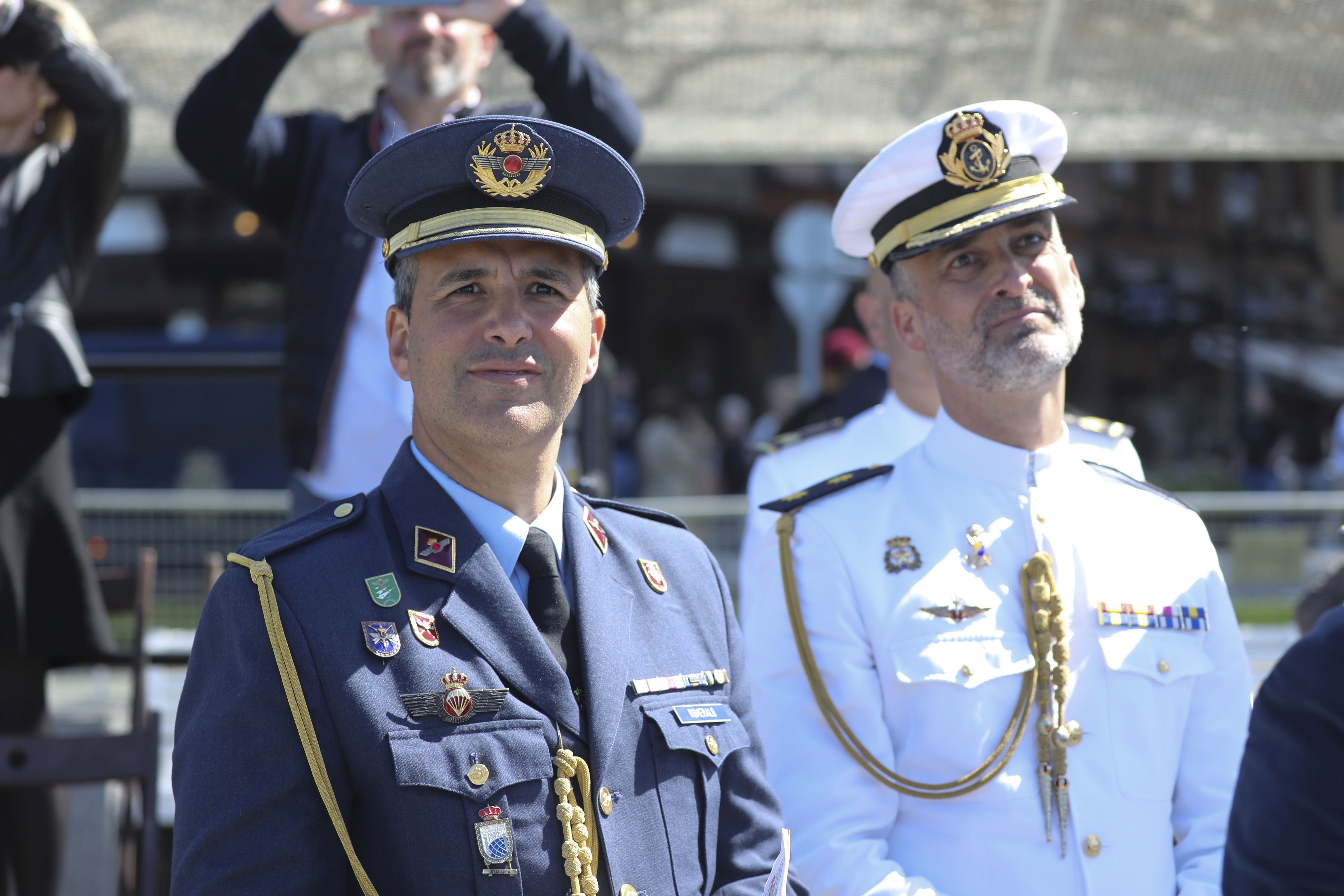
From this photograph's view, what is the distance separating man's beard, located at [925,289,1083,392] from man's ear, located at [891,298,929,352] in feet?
0.35

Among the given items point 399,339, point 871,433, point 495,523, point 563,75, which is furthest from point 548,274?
point 871,433

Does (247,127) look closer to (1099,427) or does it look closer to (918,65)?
(918,65)

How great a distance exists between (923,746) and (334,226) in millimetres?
1949

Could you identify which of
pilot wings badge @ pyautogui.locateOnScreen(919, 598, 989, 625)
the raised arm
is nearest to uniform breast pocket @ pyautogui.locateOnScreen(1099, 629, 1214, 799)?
pilot wings badge @ pyautogui.locateOnScreen(919, 598, 989, 625)

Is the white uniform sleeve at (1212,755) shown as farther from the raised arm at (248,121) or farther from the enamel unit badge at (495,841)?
the raised arm at (248,121)

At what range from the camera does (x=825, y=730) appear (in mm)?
2604

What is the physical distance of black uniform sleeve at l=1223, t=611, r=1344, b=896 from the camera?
1.42 m

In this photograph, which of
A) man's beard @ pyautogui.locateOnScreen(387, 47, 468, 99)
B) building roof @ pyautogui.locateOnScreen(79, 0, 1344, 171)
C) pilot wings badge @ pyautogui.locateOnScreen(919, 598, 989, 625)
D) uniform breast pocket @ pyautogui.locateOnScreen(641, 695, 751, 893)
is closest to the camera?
uniform breast pocket @ pyautogui.locateOnScreen(641, 695, 751, 893)

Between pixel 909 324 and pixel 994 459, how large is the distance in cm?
32

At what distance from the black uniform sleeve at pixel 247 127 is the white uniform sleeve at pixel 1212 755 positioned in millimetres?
2384

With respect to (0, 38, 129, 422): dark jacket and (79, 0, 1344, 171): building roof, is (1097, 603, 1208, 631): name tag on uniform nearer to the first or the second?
(79, 0, 1344, 171): building roof

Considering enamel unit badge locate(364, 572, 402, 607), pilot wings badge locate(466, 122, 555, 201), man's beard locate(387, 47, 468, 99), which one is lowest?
enamel unit badge locate(364, 572, 402, 607)

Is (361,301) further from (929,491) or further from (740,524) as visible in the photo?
(740,524)

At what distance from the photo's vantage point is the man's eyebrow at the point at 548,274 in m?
2.19
